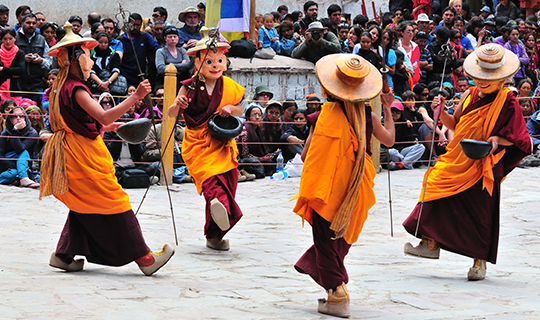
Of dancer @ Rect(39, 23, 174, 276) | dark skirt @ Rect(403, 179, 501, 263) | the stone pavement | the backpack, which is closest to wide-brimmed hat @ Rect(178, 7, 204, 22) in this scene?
the backpack

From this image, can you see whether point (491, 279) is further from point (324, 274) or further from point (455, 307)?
point (324, 274)

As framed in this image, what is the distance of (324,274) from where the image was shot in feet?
14.3

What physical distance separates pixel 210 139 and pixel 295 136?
152 inches

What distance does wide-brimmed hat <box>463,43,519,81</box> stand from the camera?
5.54 m

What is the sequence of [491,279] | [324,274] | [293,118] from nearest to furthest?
[324,274]
[491,279]
[293,118]

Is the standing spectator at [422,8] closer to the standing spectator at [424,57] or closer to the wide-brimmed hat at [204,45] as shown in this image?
the standing spectator at [424,57]

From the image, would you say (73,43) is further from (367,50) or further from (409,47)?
(409,47)

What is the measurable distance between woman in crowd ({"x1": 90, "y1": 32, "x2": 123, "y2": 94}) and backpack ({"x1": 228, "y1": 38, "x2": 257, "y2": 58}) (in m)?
1.83

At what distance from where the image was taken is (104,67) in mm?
10750

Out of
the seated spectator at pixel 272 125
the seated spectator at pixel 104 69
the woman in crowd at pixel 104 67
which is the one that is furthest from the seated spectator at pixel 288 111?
the woman in crowd at pixel 104 67

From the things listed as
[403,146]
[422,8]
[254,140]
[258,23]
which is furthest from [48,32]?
[422,8]

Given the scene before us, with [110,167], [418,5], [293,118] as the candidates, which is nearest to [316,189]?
[110,167]

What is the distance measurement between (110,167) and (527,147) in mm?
2973

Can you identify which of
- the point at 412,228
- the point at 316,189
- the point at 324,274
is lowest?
the point at 412,228
